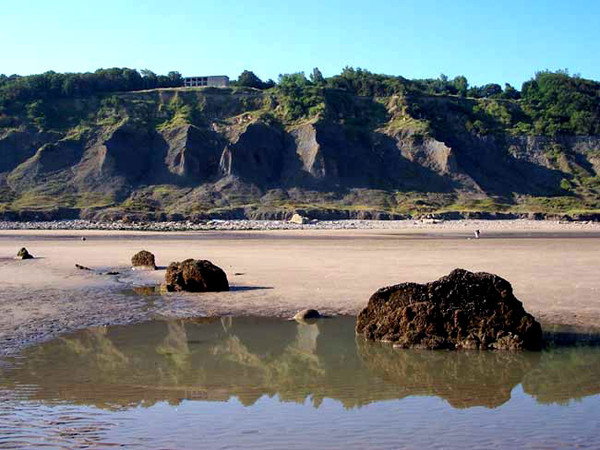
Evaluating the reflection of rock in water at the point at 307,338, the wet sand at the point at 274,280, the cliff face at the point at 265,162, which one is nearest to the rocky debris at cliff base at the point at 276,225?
the cliff face at the point at 265,162

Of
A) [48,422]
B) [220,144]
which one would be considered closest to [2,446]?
[48,422]

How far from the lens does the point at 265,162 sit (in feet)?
321

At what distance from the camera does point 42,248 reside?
40344mm

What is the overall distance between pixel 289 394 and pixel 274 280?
13.5 m

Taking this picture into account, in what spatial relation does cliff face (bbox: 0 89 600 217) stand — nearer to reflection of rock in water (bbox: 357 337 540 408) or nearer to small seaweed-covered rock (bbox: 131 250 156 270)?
small seaweed-covered rock (bbox: 131 250 156 270)

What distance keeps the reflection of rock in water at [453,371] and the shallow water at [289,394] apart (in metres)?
0.03

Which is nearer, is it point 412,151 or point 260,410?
point 260,410

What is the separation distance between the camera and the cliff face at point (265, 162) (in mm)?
89312

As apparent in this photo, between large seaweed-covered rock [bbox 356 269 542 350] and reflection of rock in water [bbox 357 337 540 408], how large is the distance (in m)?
0.35

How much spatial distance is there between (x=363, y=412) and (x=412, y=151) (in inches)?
3780

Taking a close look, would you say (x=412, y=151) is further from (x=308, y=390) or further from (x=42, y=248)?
(x=308, y=390)

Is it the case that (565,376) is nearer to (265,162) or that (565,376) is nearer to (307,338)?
(307,338)

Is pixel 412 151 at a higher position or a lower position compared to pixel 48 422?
higher

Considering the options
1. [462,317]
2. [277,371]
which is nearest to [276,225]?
[462,317]
